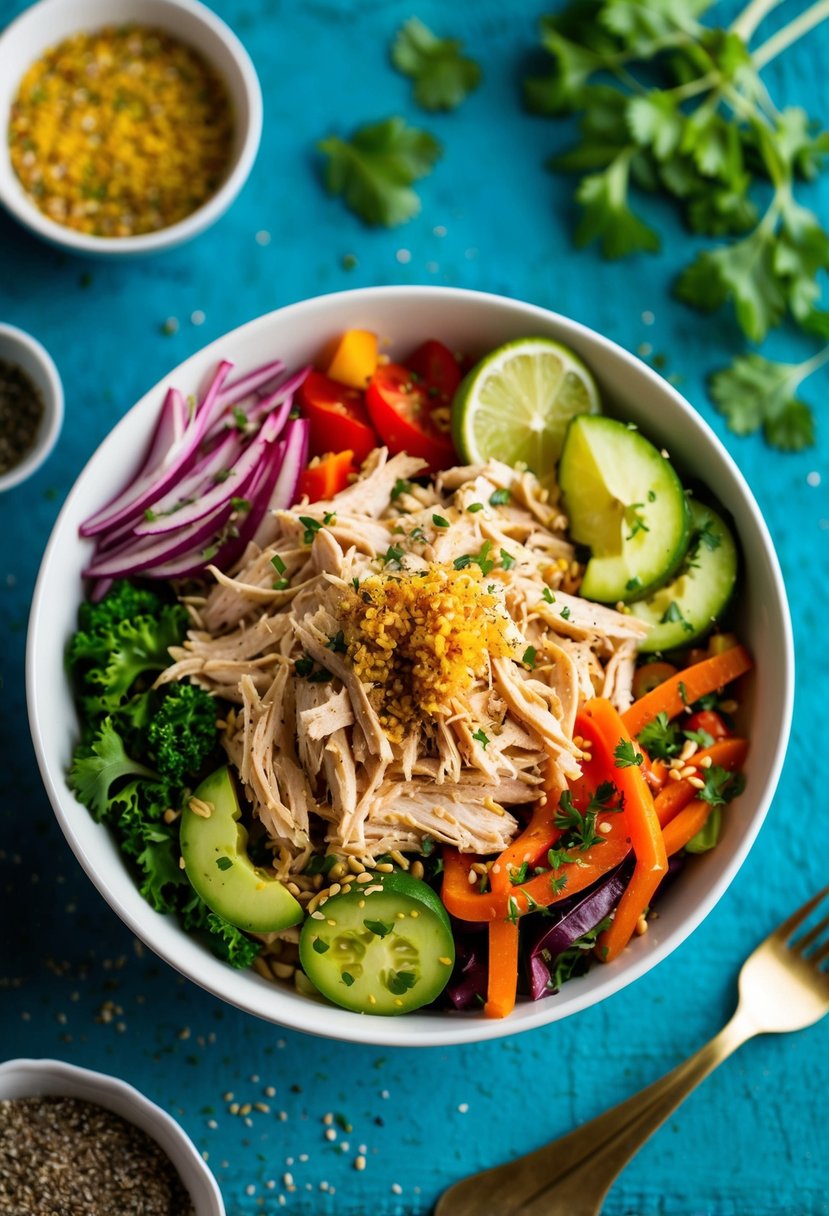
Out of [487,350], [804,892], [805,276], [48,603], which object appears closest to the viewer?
[48,603]

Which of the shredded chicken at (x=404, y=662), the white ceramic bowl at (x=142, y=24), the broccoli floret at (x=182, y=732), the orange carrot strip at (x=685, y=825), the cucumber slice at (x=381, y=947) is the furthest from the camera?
the white ceramic bowl at (x=142, y=24)

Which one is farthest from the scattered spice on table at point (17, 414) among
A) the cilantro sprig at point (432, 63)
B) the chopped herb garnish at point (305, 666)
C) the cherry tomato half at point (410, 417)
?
the cilantro sprig at point (432, 63)

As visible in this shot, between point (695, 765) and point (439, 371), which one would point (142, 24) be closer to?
point (439, 371)

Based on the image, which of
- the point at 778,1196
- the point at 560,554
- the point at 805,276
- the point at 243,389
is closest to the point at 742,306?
the point at 805,276

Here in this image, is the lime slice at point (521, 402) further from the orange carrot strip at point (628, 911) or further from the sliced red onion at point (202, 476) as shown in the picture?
the orange carrot strip at point (628, 911)

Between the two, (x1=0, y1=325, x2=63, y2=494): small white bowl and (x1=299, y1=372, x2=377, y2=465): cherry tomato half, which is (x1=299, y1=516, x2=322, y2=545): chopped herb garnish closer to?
(x1=299, y1=372, x2=377, y2=465): cherry tomato half

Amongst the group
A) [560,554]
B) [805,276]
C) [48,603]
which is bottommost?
[48,603]

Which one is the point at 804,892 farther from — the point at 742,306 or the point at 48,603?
the point at 48,603
